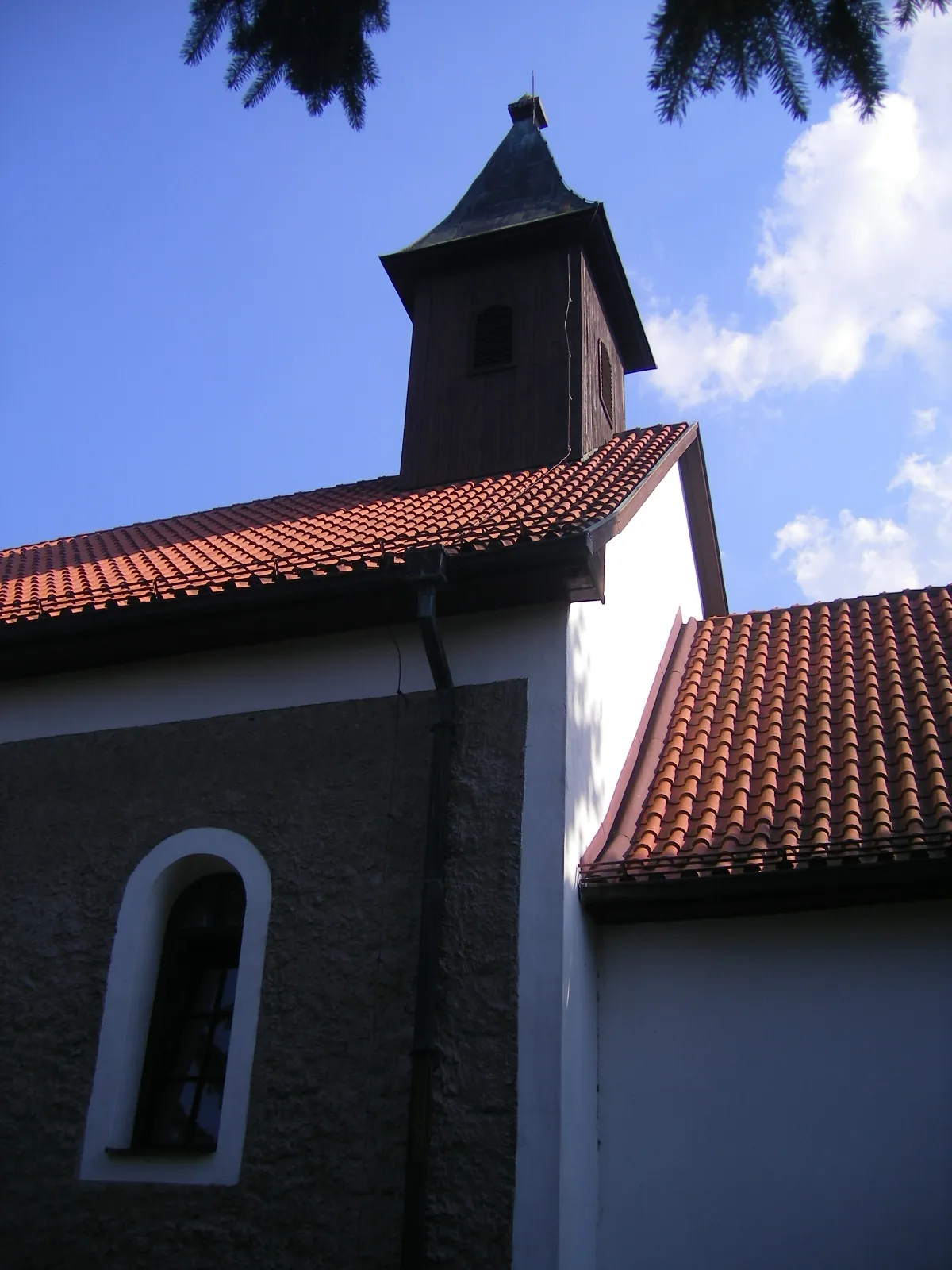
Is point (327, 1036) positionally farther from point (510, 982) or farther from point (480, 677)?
point (480, 677)

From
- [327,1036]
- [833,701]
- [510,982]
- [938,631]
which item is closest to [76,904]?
[327,1036]

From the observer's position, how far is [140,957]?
640cm

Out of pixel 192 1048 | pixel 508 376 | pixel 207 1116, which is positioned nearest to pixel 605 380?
pixel 508 376

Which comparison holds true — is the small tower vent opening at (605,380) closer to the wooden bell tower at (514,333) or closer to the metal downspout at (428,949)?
the wooden bell tower at (514,333)

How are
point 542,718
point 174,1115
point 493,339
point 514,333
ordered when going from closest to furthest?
point 174,1115 < point 542,718 < point 514,333 < point 493,339

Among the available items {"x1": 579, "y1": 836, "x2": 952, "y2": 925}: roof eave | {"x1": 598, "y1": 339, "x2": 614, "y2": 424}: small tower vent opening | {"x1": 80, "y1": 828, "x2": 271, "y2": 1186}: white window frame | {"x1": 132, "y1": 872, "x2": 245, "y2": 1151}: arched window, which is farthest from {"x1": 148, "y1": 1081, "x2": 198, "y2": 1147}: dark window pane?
{"x1": 598, "y1": 339, "x2": 614, "y2": 424}: small tower vent opening

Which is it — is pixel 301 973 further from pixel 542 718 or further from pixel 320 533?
pixel 320 533

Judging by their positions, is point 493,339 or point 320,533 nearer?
point 320,533

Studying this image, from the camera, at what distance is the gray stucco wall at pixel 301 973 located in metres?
5.44

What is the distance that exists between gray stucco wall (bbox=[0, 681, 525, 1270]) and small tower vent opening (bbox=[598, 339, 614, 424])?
580cm

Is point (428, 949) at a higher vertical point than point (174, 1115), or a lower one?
higher

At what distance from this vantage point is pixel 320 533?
8852 millimetres

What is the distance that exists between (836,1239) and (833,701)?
366 centimetres

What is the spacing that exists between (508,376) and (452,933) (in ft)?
20.7
